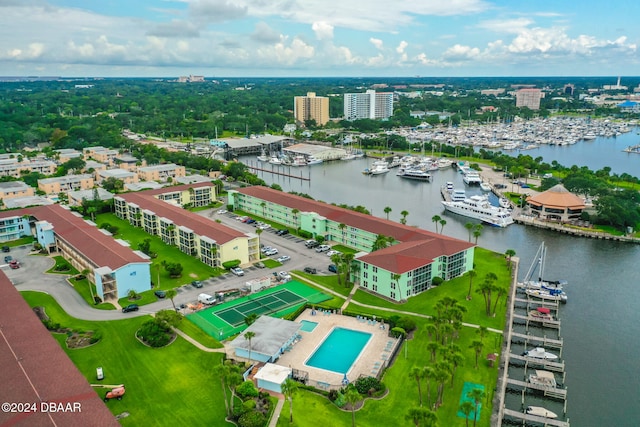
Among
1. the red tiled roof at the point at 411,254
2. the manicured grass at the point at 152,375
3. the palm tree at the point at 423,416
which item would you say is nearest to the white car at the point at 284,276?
the red tiled roof at the point at 411,254

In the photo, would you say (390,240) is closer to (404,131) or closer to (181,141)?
(181,141)

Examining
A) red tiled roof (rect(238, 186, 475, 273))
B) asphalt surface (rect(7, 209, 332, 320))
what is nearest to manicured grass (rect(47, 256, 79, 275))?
asphalt surface (rect(7, 209, 332, 320))

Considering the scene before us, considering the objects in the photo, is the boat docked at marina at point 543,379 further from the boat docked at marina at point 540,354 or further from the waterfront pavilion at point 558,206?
the waterfront pavilion at point 558,206

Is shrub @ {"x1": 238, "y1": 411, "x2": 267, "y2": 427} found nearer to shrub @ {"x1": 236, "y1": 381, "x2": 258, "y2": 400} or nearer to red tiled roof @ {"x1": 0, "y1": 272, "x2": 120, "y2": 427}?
shrub @ {"x1": 236, "y1": 381, "x2": 258, "y2": 400}

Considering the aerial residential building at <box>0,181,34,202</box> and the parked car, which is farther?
the aerial residential building at <box>0,181,34,202</box>

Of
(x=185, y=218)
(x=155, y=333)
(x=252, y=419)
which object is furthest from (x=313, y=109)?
(x=252, y=419)

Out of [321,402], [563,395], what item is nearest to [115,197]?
[321,402]
